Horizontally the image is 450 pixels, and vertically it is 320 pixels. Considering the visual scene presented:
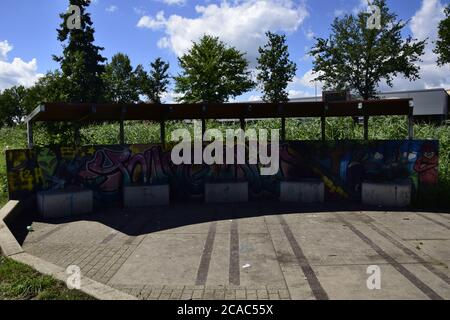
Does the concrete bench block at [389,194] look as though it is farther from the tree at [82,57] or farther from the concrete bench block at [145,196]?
the tree at [82,57]

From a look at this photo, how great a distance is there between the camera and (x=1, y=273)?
18.4ft

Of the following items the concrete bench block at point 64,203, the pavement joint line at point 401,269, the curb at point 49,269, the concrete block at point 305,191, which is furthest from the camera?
the concrete block at point 305,191

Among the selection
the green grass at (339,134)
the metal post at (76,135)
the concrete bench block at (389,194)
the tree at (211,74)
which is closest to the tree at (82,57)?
the tree at (211,74)

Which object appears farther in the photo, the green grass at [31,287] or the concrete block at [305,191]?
A: the concrete block at [305,191]

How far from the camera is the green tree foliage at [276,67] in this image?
34594mm

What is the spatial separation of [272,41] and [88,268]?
104 ft

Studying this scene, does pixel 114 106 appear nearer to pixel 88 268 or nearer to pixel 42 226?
pixel 42 226

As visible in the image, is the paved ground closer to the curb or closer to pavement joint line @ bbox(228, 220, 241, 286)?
pavement joint line @ bbox(228, 220, 241, 286)

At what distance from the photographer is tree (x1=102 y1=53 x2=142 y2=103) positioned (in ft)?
176

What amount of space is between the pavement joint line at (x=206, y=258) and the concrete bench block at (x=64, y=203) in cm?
389

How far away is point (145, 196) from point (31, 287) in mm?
6612

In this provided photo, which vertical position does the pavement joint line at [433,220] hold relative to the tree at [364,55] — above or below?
below

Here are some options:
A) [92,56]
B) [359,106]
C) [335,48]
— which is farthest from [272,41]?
[359,106]

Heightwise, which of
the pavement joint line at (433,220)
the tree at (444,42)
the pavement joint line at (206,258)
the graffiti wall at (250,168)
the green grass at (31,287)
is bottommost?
the pavement joint line at (433,220)
